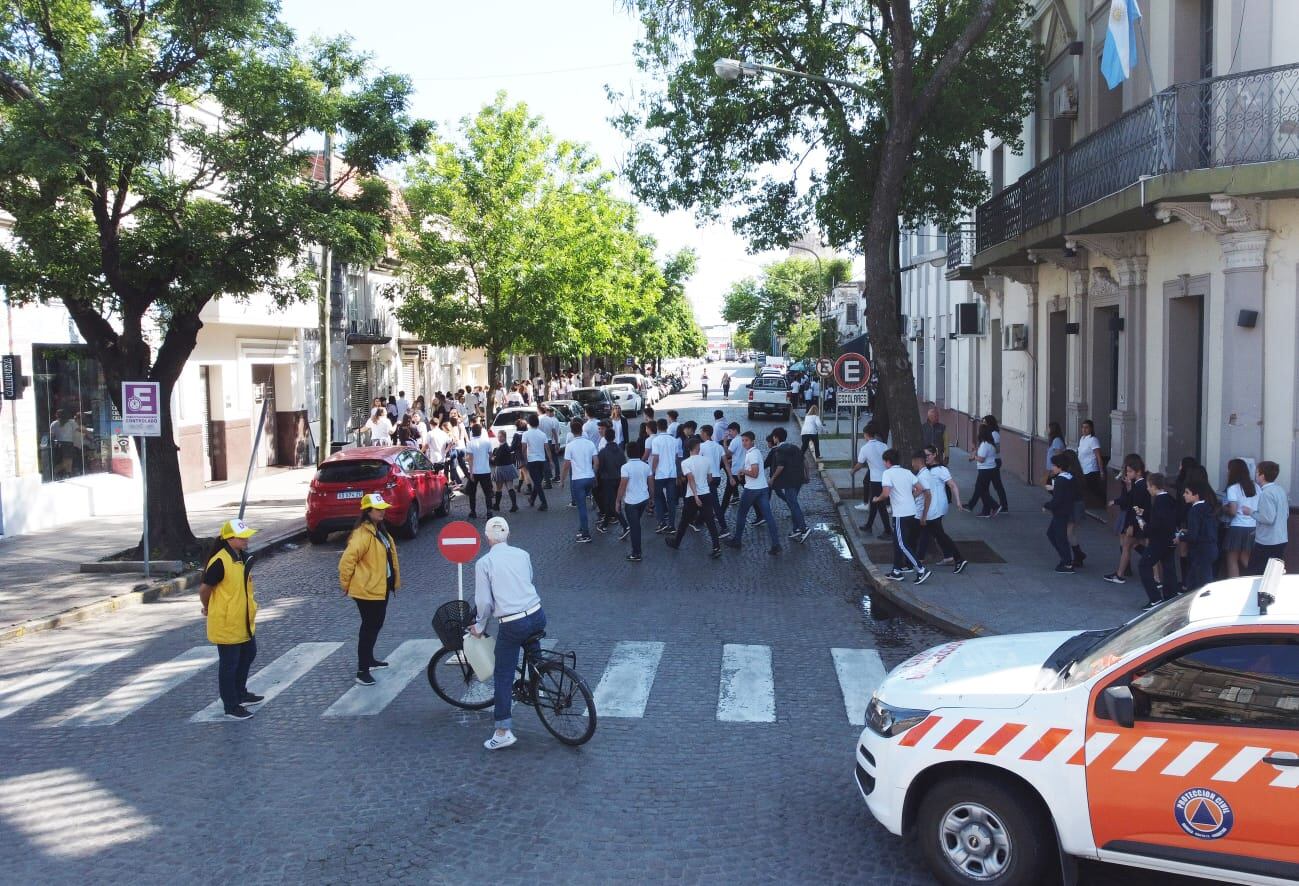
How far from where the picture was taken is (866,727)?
252 inches

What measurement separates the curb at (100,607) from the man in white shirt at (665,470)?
265 inches

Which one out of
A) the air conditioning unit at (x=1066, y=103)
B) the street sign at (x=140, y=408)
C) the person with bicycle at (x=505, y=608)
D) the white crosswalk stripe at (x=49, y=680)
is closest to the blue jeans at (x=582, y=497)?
the street sign at (x=140, y=408)

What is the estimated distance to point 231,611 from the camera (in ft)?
29.2

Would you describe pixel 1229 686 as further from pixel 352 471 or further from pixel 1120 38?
pixel 352 471

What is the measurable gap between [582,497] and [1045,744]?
41.2ft

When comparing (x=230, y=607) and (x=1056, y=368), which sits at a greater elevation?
(x=1056, y=368)

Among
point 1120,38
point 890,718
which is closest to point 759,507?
point 1120,38

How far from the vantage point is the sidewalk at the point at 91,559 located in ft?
43.5

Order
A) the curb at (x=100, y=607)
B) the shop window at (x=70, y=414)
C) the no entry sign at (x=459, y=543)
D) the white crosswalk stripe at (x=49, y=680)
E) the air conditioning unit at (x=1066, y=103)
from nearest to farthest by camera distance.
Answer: the white crosswalk stripe at (x=49, y=680) → the no entry sign at (x=459, y=543) → the curb at (x=100, y=607) → the air conditioning unit at (x=1066, y=103) → the shop window at (x=70, y=414)

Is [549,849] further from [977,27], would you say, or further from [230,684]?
[977,27]

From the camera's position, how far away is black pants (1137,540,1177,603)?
11.7 meters

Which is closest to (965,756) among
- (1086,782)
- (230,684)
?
(1086,782)

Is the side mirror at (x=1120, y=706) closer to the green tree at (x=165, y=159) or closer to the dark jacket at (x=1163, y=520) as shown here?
the dark jacket at (x=1163, y=520)

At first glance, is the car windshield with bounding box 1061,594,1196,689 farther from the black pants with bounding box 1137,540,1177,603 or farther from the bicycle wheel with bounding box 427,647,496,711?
the black pants with bounding box 1137,540,1177,603
